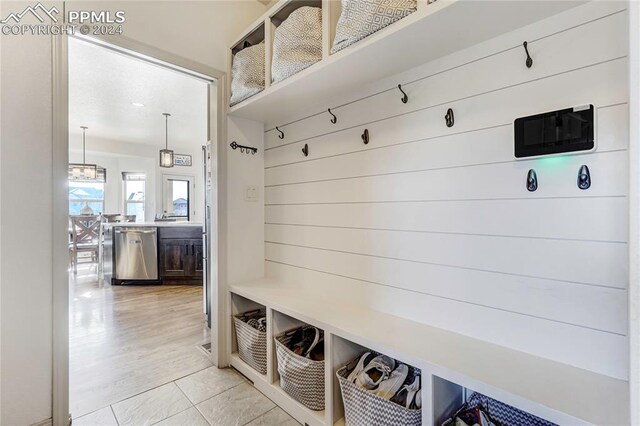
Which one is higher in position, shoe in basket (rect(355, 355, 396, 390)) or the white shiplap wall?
the white shiplap wall

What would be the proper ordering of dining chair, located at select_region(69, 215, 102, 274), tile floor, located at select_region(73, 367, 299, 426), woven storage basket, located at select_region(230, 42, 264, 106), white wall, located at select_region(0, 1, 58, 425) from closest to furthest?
1. white wall, located at select_region(0, 1, 58, 425)
2. tile floor, located at select_region(73, 367, 299, 426)
3. woven storage basket, located at select_region(230, 42, 264, 106)
4. dining chair, located at select_region(69, 215, 102, 274)

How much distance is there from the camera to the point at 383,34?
4.04ft

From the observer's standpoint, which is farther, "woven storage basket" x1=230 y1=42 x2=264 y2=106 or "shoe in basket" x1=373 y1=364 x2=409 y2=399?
"woven storage basket" x1=230 y1=42 x2=264 y2=106

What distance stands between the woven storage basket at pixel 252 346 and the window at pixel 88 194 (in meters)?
6.79

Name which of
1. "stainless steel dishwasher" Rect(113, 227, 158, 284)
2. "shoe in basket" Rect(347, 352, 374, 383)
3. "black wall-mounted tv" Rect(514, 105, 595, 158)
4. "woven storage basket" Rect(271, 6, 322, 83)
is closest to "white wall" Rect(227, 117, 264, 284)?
"woven storage basket" Rect(271, 6, 322, 83)

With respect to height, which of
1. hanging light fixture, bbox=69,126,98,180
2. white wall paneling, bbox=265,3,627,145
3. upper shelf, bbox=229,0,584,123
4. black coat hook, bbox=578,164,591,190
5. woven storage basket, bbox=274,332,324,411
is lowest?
woven storage basket, bbox=274,332,324,411

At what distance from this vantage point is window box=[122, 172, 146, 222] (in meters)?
7.29

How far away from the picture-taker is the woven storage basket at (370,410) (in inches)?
47.8

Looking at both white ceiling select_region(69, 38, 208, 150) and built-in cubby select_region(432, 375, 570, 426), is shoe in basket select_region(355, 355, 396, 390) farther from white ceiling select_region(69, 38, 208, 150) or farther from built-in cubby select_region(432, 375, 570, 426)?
white ceiling select_region(69, 38, 208, 150)

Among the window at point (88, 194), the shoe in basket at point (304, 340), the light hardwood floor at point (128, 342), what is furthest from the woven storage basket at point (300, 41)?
the window at point (88, 194)

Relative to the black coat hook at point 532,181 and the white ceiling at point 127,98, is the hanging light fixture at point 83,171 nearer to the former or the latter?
the white ceiling at point 127,98

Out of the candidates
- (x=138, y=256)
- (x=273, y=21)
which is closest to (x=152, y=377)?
(x=273, y=21)

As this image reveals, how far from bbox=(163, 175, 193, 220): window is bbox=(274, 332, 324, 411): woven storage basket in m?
6.73

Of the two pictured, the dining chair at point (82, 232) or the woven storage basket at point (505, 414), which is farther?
the dining chair at point (82, 232)
